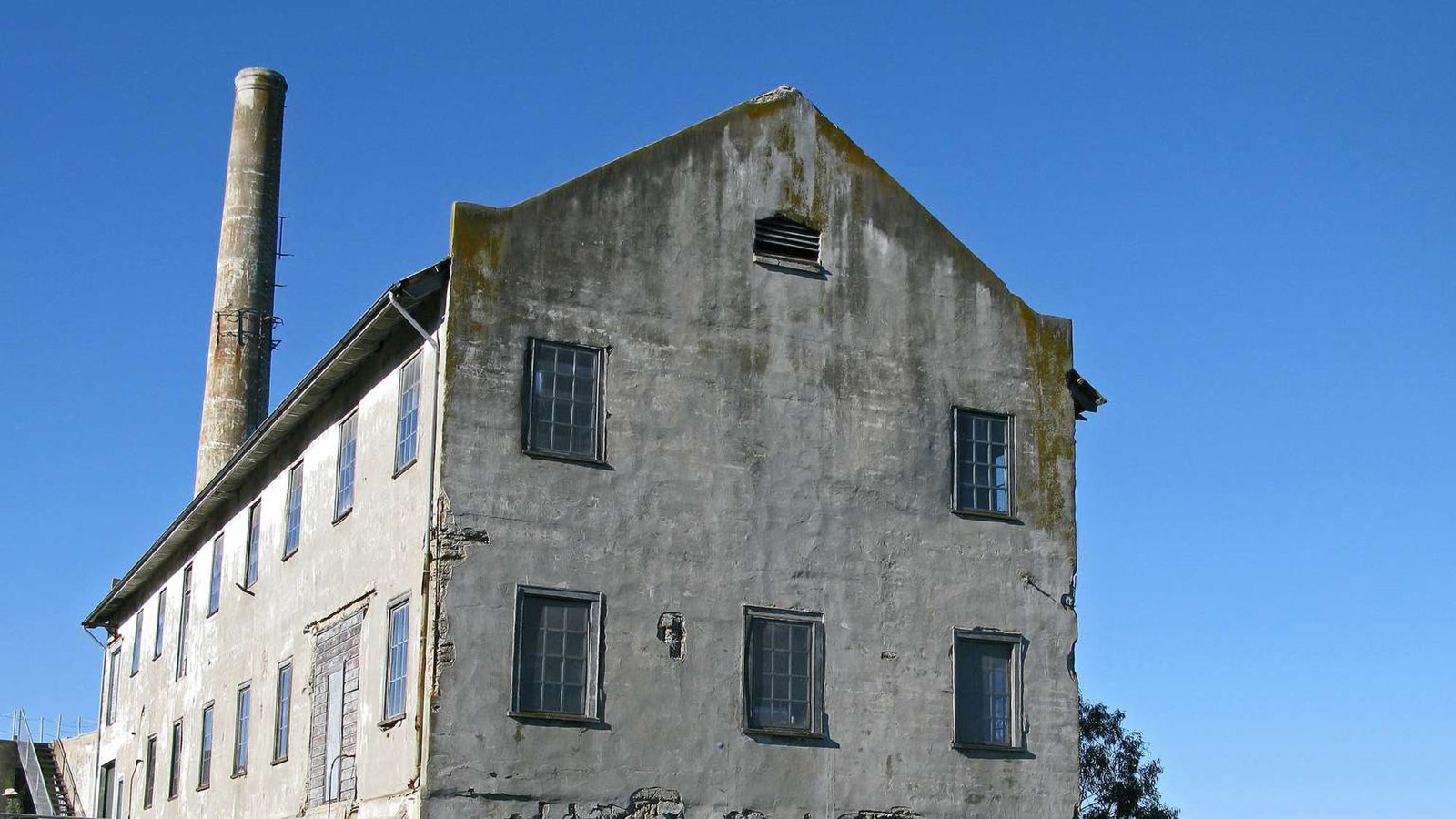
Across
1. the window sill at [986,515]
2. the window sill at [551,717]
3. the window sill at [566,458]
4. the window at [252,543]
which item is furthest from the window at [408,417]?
the window at [252,543]

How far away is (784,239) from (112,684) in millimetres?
24234

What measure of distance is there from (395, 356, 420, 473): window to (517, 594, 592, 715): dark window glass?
237 cm

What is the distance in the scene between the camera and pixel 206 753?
28391 millimetres

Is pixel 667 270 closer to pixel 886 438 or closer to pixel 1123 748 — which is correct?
pixel 886 438

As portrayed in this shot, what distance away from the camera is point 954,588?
22000 mm

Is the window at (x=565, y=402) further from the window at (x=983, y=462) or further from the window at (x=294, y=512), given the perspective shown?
the window at (x=294, y=512)

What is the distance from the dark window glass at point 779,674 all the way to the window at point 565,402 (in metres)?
2.89

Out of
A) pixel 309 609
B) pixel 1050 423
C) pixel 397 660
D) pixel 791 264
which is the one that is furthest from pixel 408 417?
pixel 1050 423

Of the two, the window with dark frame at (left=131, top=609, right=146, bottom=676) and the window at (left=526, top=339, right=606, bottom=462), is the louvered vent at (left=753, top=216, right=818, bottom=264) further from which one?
the window with dark frame at (left=131, top=609, right=146, bottom=676)

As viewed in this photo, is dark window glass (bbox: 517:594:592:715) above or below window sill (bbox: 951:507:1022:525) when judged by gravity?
below

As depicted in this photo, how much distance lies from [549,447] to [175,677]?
588 inches

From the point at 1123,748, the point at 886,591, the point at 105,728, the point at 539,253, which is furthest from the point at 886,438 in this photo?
the point at 105,728

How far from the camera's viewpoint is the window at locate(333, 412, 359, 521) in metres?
22.6

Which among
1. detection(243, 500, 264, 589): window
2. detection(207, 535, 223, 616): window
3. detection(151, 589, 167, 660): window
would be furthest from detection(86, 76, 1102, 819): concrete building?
detection(151, 589, 167, 660): window
